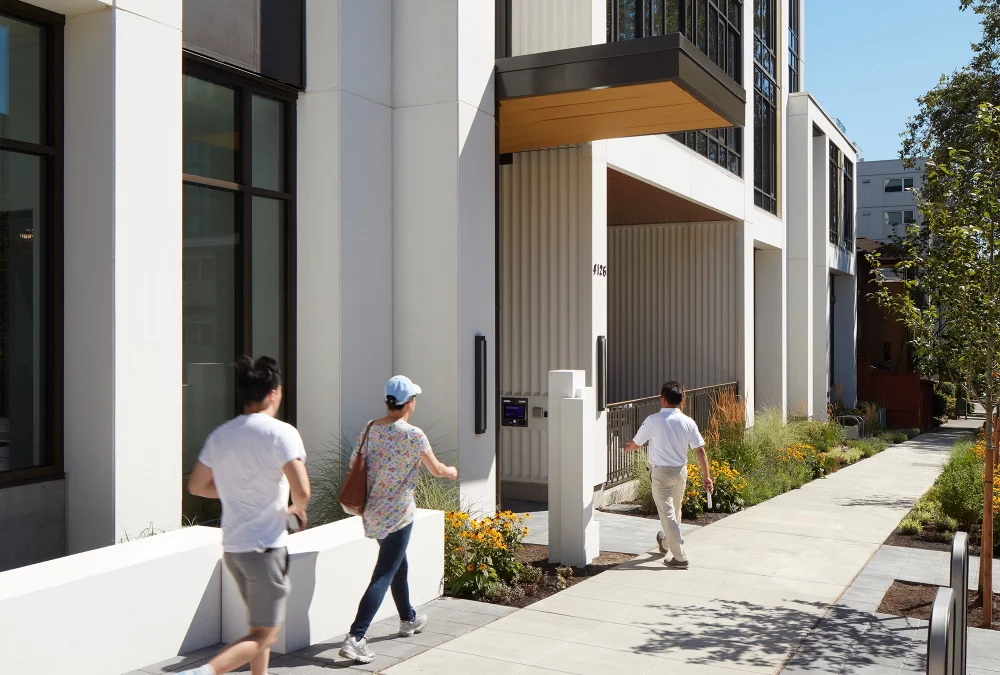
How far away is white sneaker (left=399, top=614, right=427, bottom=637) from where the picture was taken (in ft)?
21.0

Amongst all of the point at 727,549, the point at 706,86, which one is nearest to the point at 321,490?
the point at 727,549

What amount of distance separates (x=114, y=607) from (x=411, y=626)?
195 centimetres

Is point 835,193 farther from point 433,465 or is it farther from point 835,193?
point 433,465

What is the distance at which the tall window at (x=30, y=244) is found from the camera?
6.44 metres

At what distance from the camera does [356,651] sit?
579 centimetres

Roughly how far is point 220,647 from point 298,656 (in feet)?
1.60

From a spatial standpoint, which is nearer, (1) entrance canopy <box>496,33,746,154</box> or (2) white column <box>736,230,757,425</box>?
(1) entrance canopy <box>496,33,746,154</box>

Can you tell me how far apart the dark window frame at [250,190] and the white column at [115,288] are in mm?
836

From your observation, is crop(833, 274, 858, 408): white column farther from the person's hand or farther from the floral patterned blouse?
the person's hand

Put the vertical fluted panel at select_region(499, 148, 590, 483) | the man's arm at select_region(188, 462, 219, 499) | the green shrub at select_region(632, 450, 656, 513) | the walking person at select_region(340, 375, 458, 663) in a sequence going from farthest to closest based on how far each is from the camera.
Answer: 1. the vertical fluted panel at select_region(499, 148, 590, 483)
2. the green shrub at select_region(632, 450, 656, 513)
3. the walking person at select_region(340, 375, 458, 663)
4. the man's arm at select_region(188, 462, 219, 499)

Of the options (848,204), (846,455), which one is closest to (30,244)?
(846,455)

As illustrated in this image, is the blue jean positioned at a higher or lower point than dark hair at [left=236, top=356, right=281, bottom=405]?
lower

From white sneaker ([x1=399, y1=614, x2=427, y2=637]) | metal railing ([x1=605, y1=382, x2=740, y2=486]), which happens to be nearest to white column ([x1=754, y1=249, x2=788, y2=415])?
metal railing ([x1=605, y1=382, x2=740, y2=486])

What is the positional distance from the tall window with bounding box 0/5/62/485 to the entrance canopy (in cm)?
467
